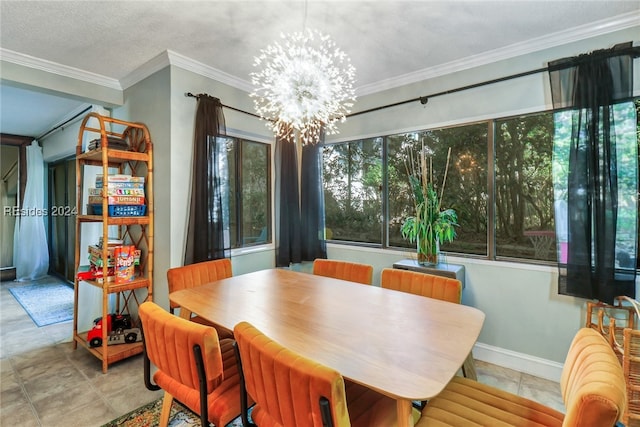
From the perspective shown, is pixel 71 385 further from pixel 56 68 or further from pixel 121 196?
pixel 56 68

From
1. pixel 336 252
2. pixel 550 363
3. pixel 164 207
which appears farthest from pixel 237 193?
pixel 550 363

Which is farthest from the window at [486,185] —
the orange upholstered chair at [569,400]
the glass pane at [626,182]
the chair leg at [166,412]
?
the chair leg at [166,412]

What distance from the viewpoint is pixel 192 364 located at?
122 centimetres

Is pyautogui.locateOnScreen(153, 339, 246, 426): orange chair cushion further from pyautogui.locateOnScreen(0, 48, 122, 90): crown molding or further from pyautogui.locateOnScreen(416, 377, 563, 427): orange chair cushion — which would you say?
pyautogui.locateOnScreen(0, 48, 122, 90): crown molding

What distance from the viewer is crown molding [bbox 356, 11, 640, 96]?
2.10m

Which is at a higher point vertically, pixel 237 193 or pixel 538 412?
pixel 237 193

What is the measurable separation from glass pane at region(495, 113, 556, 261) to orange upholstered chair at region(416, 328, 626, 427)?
1.53 m

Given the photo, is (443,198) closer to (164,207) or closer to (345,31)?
(345,31)

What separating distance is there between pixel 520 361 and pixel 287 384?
8.03 ft

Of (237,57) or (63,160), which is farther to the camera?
(63,160)

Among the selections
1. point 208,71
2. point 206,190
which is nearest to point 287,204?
point 206,190

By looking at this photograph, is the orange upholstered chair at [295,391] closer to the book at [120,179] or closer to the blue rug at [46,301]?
the book at [120,179]

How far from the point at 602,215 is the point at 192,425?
306cm

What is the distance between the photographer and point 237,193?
337 cm
